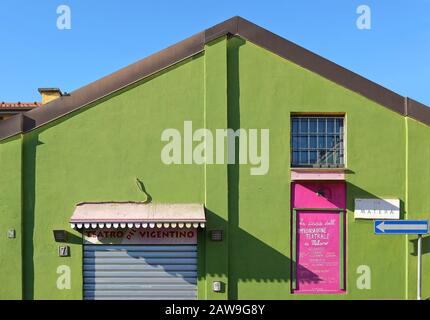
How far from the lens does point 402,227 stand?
734 cm

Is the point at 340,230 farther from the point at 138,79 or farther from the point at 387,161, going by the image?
the point at 138,79

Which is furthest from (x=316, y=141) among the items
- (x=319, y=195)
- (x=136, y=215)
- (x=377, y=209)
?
(x=136, y=215)

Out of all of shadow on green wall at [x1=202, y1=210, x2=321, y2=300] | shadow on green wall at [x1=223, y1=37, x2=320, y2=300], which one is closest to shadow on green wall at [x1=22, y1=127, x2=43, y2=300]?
shadow on green wall at [x1=202, y1=210, x2=321, y2=300]

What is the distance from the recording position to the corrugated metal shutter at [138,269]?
8625 mm

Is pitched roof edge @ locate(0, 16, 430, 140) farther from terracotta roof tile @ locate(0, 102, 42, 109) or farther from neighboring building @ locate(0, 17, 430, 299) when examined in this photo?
terracotta roof tile @ locate(0, 102, 42, 109)

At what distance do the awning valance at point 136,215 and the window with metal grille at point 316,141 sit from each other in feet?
8.70

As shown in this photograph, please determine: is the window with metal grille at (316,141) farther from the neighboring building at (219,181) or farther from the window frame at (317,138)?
the neighboring building at (219,181)

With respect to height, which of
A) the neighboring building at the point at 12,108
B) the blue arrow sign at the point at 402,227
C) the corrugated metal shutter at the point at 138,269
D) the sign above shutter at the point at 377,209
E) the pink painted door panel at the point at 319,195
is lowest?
the corrugated metal shutter at the point at 138,269

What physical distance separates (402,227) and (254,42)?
5.05m

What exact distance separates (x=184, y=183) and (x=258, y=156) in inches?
70.6

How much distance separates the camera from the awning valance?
7.91 metres

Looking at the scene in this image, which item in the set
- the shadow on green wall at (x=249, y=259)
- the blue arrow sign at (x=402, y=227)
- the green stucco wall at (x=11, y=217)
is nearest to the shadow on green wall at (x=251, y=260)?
the shadow on green wall at (x=249, y=259)

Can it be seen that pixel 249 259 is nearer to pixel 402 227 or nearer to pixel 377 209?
pixel 377 209

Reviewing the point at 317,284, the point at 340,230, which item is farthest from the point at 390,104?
the point at 317,284
